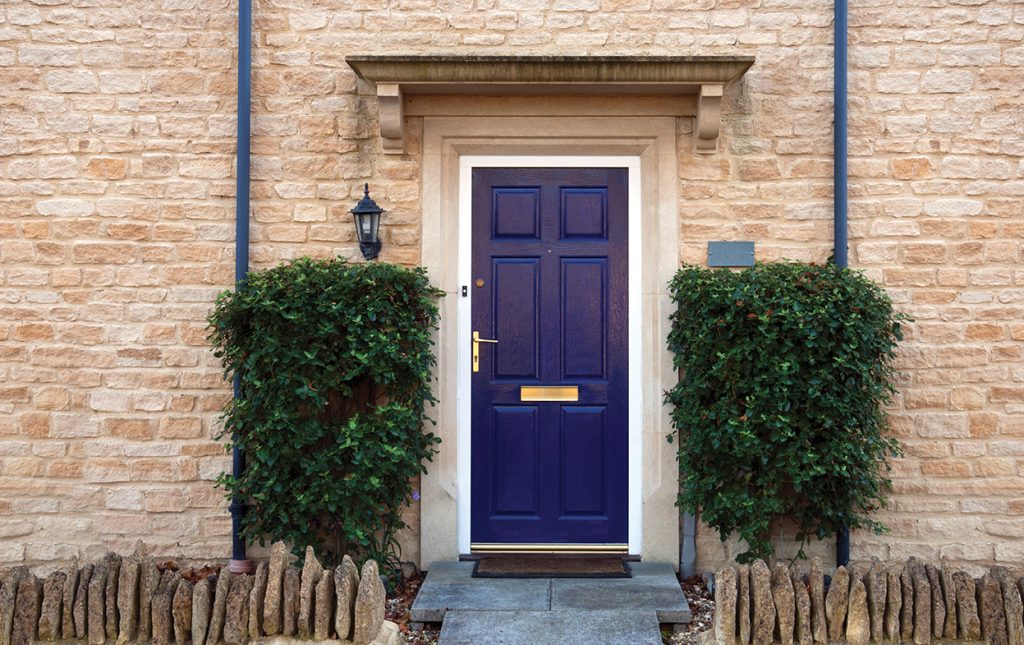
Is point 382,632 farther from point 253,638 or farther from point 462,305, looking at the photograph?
point 462,305

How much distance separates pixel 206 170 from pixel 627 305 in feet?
8.59

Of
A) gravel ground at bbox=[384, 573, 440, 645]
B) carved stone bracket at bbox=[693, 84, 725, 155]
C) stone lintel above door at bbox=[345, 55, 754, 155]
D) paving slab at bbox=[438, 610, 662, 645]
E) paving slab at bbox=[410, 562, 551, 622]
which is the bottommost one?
gravel ground at bbox=[384, 573, 440, 645]

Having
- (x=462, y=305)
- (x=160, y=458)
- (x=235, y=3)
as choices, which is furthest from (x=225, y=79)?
(x=160, y=458)

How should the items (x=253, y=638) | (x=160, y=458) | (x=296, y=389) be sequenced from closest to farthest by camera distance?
(x=253, y=638)
(x=296, y=389)
(x=160, y=458)

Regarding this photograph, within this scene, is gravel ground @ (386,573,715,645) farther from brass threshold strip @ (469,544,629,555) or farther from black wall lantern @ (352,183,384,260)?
black wall lantern @ (352,183,384,260)

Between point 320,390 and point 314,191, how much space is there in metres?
1.26

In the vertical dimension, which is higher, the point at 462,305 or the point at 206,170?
the point at 206,170

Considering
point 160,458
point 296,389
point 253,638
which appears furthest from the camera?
point 160,458

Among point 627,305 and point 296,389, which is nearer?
point 296,389

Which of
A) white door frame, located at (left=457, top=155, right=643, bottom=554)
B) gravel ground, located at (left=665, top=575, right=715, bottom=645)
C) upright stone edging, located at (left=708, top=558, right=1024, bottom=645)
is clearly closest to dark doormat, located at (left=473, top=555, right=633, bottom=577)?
white door frame, located at (left=457, top=155, right=643, bottom=554)

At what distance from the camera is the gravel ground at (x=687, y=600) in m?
4.47

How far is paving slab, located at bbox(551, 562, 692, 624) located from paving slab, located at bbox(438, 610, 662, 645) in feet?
0.30

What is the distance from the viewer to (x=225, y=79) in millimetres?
5328

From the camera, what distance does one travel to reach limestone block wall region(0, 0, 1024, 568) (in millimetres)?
5230
